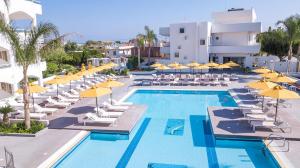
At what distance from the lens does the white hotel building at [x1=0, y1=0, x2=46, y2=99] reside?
20.0 metres

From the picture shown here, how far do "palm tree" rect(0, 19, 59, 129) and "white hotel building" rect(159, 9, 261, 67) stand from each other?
27864mm

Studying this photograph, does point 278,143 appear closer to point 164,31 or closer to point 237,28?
point 237,28

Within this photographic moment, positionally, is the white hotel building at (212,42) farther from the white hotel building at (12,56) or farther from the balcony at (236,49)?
the white hotel building at (12,56)

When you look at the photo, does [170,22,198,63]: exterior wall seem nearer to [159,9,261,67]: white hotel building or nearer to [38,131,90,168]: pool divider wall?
[159,9,261,67]: white hotel building

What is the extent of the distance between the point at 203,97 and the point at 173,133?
30.7ft

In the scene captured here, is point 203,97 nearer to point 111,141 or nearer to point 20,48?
point 111,141

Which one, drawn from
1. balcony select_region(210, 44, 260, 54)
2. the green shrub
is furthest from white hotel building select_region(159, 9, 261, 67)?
the green shrub

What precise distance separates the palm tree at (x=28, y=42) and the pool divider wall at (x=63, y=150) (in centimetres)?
290

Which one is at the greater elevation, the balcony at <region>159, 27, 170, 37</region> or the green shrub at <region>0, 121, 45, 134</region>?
the balcony at <region>159, 27, 170, 37</region>

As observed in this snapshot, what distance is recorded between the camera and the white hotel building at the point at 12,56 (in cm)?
2003

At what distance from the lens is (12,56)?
20.2 m

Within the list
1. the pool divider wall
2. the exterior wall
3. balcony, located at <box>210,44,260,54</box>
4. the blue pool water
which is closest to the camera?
the pool divider wall

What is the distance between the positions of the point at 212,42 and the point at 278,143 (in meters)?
30.0

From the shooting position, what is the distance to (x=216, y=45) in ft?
131
